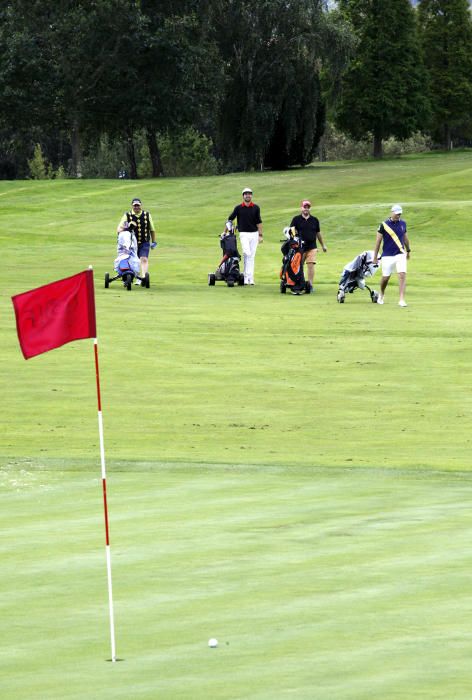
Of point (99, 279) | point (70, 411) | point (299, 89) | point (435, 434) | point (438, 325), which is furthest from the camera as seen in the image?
point (299, 89)

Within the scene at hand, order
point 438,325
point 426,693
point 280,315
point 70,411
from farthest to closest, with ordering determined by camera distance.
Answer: point 280,315 < point 438,325 < point 70,411 < point 426,693

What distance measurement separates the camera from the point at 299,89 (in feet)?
279

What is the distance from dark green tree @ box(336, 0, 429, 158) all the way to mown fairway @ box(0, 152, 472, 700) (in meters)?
76.0

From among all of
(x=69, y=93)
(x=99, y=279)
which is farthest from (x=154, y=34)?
(x=99, y=279)

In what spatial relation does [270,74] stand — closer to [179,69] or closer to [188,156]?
[179,69]

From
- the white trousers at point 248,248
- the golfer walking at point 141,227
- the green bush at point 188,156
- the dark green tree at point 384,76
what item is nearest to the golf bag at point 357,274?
the white trousers at point 248,248

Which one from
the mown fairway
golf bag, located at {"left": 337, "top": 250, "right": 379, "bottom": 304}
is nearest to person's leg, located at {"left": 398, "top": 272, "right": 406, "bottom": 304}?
the mown fairway

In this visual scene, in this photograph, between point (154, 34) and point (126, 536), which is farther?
point (154, 34)

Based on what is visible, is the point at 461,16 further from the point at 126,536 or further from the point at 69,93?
the point at 126,536

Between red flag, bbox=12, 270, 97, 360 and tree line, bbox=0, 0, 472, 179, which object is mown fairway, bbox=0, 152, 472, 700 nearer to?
red flag, bbox=12, 270, 97, 360

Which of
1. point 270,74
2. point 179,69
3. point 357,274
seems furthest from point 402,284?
point 179,69

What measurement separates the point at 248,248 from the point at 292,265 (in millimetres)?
1547

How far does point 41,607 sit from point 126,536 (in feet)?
7.02

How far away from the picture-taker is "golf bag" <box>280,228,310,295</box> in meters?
31.1
